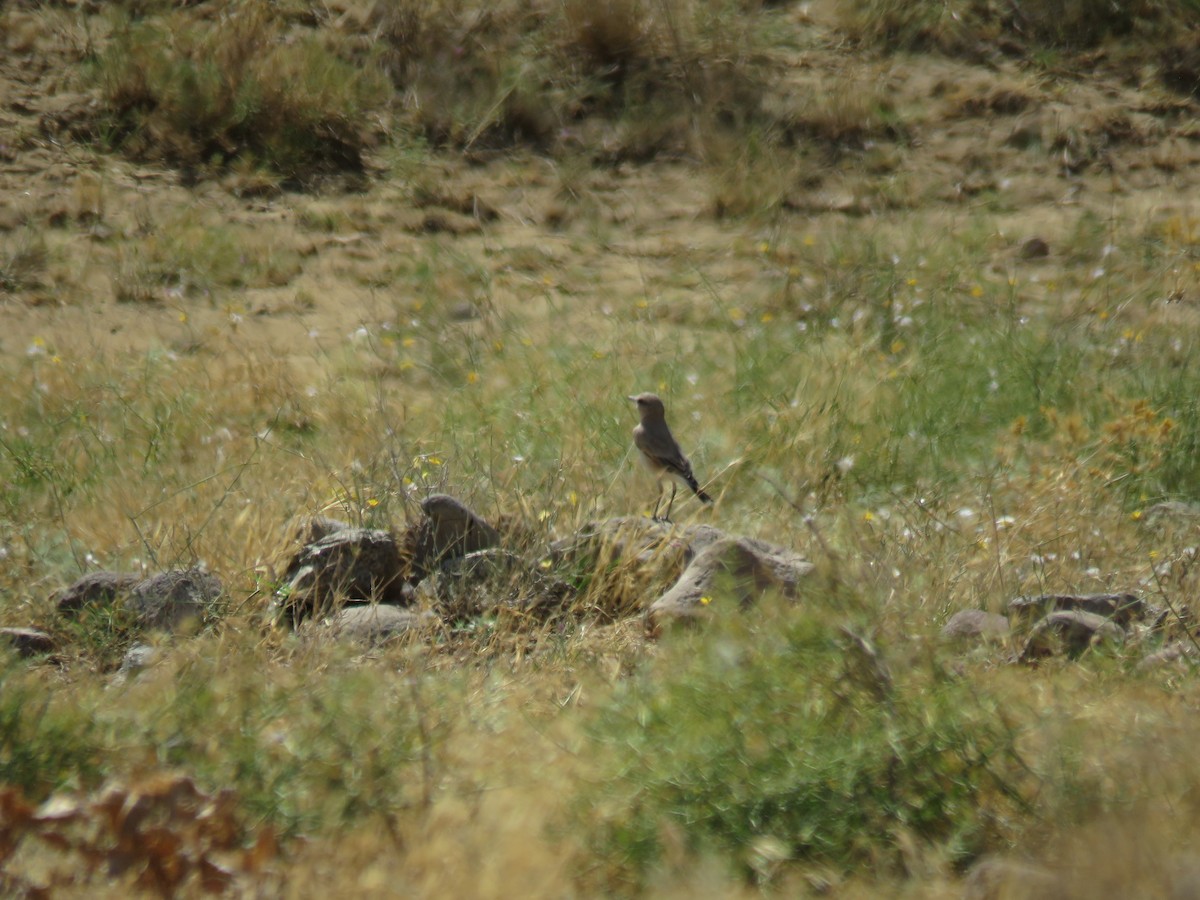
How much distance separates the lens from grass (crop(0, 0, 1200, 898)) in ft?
10.6

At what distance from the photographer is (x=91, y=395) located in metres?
7.14

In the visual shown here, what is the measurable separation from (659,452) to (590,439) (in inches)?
27.9

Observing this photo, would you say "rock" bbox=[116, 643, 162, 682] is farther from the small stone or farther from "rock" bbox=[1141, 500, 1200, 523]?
"rock" bbox=[1141, 500, 1200, 523]

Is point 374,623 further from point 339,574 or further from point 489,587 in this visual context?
point 489,587

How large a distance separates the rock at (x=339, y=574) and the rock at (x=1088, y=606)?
1942 mm

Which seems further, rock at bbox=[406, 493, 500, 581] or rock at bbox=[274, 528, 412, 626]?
rock at bbox=[406, 493, 500, 581]

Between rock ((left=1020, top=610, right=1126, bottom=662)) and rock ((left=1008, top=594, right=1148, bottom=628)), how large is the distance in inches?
7.5

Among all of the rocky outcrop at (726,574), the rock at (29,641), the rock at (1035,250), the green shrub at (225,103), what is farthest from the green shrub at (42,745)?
the rock at (1035,250)

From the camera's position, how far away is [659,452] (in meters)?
5.90

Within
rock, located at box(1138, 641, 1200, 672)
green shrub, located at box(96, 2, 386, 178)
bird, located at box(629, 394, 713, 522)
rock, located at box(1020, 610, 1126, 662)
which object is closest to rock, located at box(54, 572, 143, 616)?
bird, located at box(629, 394, 713, 522)

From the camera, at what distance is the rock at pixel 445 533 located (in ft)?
16.5

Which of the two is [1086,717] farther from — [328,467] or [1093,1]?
[1093,1]

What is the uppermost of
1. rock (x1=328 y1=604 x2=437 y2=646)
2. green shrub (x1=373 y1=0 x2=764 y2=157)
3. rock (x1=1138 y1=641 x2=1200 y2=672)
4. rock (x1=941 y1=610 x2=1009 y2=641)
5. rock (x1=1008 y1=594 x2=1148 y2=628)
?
rock (x1=1138 y1=641 x2=1200 y2=672)

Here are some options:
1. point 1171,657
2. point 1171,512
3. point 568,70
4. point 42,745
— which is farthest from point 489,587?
point 568,70
